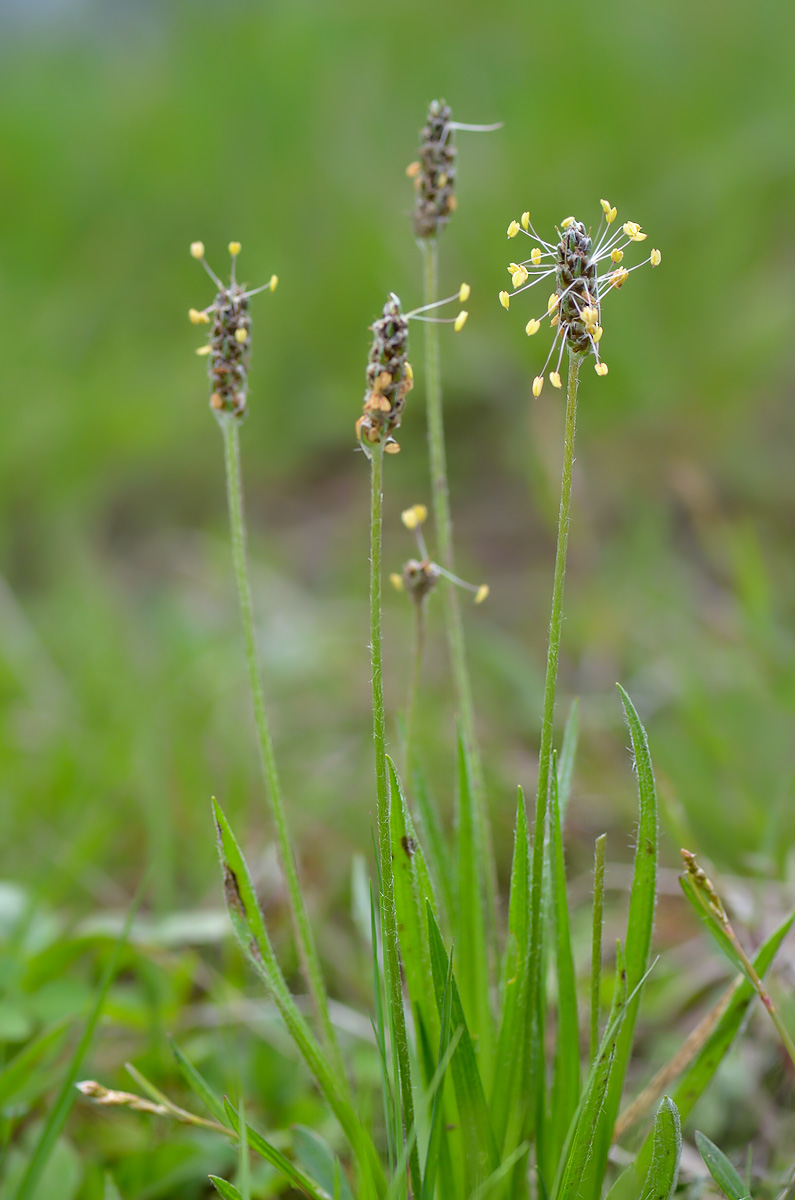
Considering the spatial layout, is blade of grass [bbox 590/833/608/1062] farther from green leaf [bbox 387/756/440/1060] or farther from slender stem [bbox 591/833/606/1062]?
green leaf [bbox 387/756/440/1060]

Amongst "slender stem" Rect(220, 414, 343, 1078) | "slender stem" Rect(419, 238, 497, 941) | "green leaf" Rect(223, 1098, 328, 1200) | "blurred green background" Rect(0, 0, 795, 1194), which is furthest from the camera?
"blurred green background" Rect(0, 0, 795, 1194)

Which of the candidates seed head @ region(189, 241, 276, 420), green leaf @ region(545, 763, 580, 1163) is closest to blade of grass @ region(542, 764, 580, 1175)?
green leaf @ region(545, 763, 580, 1163)

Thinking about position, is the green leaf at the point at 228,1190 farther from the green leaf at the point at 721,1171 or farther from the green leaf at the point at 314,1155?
the green leaf at the point at 721,1171

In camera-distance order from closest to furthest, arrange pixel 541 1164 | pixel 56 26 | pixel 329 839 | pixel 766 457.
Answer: pixel 541 1164
pixel 329 839
pixel 766 457
pixel 56 26

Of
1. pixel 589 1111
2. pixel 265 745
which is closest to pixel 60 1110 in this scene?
pixel 265 745

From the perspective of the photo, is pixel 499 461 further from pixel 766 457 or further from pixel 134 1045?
pixel 134 1045

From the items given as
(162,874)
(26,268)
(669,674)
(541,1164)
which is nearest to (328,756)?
(162,874)
